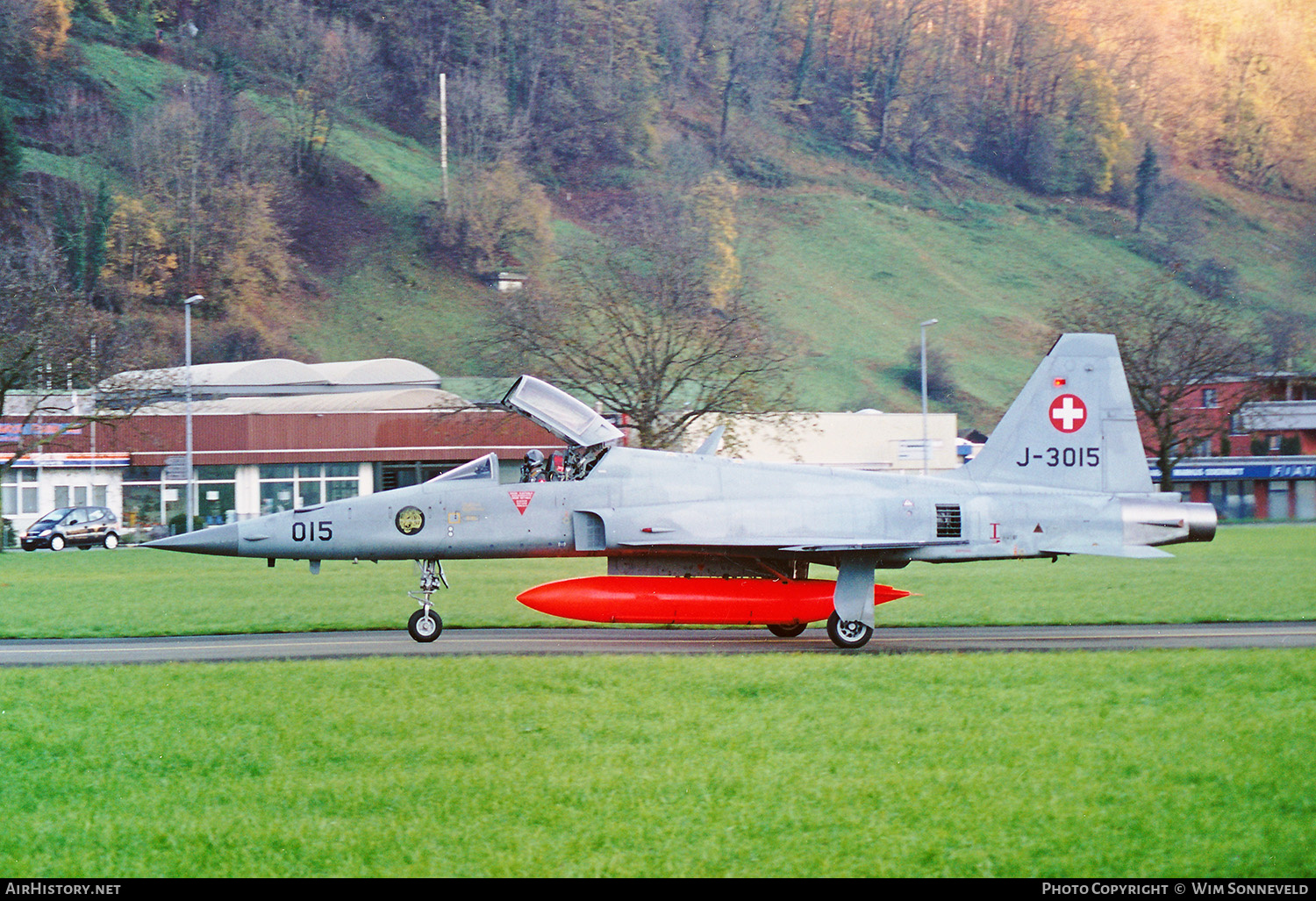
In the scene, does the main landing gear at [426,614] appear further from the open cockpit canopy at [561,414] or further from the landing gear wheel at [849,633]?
Answer: the landing gear wheel at [849,633]

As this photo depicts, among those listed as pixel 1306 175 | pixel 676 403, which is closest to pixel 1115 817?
pixel 676 403

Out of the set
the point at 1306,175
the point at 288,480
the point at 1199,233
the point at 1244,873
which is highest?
the point at 1306,175

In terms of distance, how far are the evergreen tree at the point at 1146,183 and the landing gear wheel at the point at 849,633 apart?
156 m

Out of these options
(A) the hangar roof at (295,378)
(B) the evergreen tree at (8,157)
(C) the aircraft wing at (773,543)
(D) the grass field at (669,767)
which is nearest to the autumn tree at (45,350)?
(A) the hangar roof at (295,378)

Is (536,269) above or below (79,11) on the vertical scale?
below

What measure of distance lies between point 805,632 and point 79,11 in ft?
467

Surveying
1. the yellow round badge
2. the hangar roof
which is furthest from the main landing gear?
the hangar roof

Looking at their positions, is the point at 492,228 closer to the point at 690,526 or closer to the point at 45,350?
the point at 45,350

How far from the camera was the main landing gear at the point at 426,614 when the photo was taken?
689 inches

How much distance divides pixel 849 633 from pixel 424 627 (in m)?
6.08

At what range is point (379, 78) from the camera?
146000 millimetres

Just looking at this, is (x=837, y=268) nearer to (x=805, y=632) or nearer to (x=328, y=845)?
(x=805, y=632)

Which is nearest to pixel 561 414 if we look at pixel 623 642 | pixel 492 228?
pixel 623 642

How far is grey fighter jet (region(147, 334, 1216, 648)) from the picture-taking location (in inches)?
680
